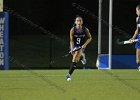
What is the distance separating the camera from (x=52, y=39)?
72.6 feet

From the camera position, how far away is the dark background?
851 inches

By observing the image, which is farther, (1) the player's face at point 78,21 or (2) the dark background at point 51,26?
(2) the dark background at point 51,26

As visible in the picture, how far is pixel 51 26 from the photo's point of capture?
21.9 meters

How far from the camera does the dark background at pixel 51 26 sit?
2162 centimetres
